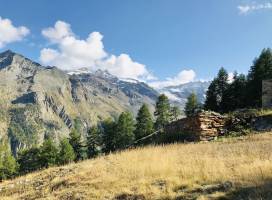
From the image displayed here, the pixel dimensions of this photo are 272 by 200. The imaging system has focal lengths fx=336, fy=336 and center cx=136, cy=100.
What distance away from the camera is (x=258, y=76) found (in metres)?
64.3

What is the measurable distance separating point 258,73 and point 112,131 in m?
34.5

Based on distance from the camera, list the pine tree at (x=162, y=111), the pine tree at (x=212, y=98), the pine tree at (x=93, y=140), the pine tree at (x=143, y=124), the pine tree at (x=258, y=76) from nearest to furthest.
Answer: the pine tree at (x=258, y=76)
the pine tree at (x=212, y=98)
the pine tree at (x=143, y=124)
the pine tree at (x=93, y=140)
the pine tree at (x=162, y=111)

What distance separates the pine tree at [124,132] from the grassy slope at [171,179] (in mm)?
59639

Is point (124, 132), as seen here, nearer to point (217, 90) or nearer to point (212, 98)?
point (212, 98)

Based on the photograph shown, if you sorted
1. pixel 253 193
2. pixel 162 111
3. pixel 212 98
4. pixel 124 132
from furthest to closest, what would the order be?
pixel 162 111 → pixel 124 132 → pixel 212 98 → pixel 253 193

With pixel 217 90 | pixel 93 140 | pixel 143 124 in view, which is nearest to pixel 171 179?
pixel 143 124

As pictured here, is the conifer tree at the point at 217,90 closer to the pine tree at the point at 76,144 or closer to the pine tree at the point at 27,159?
the pine tree at the point at 76,144

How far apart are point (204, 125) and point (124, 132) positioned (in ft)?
178

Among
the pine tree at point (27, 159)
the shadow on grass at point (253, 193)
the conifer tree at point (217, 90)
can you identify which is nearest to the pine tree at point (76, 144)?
the pine tree at point (27, 159)

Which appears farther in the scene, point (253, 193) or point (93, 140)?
point (93, 140)

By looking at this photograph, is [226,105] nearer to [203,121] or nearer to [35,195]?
[203,121]

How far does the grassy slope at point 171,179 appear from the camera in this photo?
30.1 ft

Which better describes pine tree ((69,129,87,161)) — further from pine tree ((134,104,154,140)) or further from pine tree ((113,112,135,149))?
pine tree ((134,104,154,140))

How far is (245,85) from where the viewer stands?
226 feet
